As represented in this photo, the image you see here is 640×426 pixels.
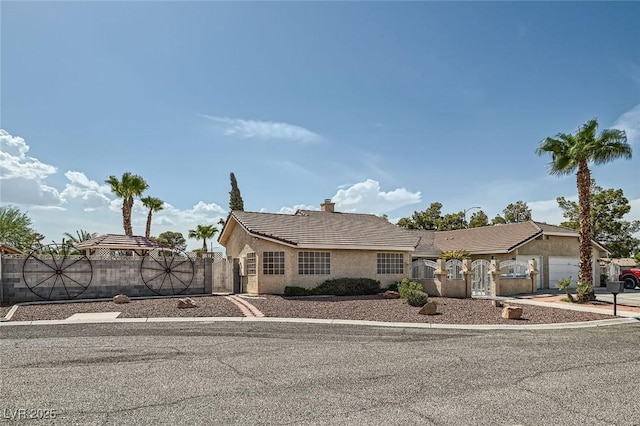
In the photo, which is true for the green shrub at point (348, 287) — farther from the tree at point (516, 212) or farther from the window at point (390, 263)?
the tree at point (516, 212)

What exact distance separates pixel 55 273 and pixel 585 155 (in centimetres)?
2470

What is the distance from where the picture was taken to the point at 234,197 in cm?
4934

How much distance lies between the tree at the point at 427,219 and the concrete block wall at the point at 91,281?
4116cm

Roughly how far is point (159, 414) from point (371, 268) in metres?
20.0

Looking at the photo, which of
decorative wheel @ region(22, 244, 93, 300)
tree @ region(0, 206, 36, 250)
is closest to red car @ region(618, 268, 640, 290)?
decorative wheel @ region(22, 244, 93, 300)

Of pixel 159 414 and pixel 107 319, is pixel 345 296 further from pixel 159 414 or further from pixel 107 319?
pixel 159 414

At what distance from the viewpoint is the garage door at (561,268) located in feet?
99.2

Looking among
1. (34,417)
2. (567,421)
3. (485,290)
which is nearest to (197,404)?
(34,417)

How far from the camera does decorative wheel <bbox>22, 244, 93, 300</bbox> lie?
789 inches

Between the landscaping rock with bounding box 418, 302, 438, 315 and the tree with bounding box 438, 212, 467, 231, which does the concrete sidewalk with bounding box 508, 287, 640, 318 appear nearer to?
the landscaping rock with bounding box 418, 302, 438, 315

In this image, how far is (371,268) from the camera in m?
25.2

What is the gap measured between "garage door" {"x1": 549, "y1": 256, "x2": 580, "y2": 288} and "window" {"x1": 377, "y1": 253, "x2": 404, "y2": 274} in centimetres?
1137

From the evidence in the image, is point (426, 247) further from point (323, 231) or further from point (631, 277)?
point (631, 277)

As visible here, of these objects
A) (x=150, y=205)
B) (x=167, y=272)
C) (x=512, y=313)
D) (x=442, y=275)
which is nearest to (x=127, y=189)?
(x=150, y=205)
